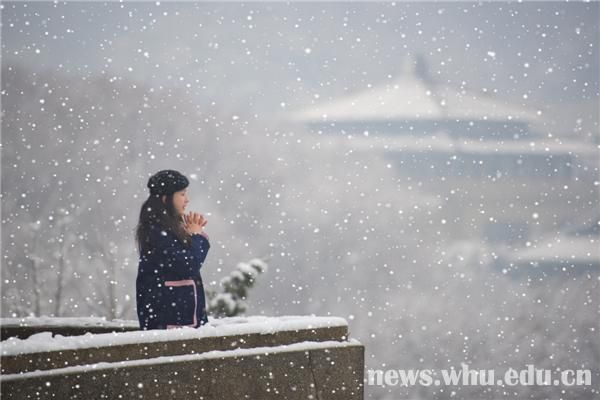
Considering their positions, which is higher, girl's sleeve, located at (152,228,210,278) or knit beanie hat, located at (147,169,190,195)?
knit beanie hat, located at (147,169,190,195)

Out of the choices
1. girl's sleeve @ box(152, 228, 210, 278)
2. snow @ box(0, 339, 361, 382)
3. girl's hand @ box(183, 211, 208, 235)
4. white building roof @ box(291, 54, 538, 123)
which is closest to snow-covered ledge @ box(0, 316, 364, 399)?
snow @ box(0, 339, 361, 382)

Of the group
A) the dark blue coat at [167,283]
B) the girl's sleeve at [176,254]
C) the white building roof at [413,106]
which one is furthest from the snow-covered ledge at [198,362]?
the white building roof at [413,106]

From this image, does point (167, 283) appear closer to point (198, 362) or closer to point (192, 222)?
point (192, 222)

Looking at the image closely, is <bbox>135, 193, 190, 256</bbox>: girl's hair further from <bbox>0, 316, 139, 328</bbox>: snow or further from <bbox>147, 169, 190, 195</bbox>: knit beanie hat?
<bbox>0, 316, 139, 328</bbox>: snow

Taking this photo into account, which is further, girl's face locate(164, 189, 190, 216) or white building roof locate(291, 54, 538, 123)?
white building roof locate(291, 54, 538, 123)

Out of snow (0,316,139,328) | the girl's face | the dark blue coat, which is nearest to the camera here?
the dark blue coat

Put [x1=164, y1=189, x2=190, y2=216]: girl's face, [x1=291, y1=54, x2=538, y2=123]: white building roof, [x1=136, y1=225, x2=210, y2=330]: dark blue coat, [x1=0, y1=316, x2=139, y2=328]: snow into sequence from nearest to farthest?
1. [x1=136, y1=225, x2=210, y2=330]: dark blue coat
2. [x1=164, y1=189, x2=190, y2=216]: girl's face
3. [x1=0, y1=316, x2=139, y2=328]: snow
4. [x1=291, y1=54, x2=538, y2=123]: white building roof

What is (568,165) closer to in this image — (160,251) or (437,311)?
(437,311)

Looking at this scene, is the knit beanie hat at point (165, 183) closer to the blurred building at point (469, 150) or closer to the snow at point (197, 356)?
the snow at point (197, 356)

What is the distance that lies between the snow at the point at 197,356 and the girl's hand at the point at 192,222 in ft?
2.26

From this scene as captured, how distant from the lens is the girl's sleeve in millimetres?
4012

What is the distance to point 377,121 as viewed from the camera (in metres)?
52.9

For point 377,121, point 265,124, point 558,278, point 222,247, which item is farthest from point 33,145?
point 558,278

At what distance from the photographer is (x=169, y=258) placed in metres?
4.01
